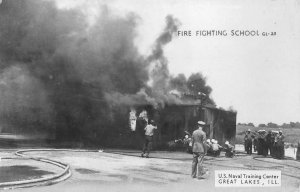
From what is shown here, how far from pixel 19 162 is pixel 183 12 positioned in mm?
4658

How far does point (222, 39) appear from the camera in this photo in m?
7.95

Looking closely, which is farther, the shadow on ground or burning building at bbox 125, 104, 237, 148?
burning building at bbox 125, 104, 237, 148

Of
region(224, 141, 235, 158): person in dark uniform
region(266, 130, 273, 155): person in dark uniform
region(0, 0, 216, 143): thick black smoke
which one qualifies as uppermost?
region(0, 0, 216, 143): thick black smoke

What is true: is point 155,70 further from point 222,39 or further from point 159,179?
point 159,179

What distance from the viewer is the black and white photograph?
7.46 meters

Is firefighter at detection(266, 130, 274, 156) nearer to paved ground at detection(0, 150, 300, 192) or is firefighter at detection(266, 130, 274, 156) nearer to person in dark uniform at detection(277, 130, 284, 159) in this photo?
person in dark uniform at detection(277, 130, 284, 159)

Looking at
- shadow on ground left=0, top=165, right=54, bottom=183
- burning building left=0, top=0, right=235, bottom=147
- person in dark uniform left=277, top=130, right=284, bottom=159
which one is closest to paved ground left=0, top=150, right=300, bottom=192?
shadow on ground left=0, top=165, right=54, bottom=183

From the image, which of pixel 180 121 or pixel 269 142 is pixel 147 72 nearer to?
Result: pixel 180 121

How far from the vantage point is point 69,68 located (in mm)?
9211

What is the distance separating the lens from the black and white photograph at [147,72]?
24.5 ft
